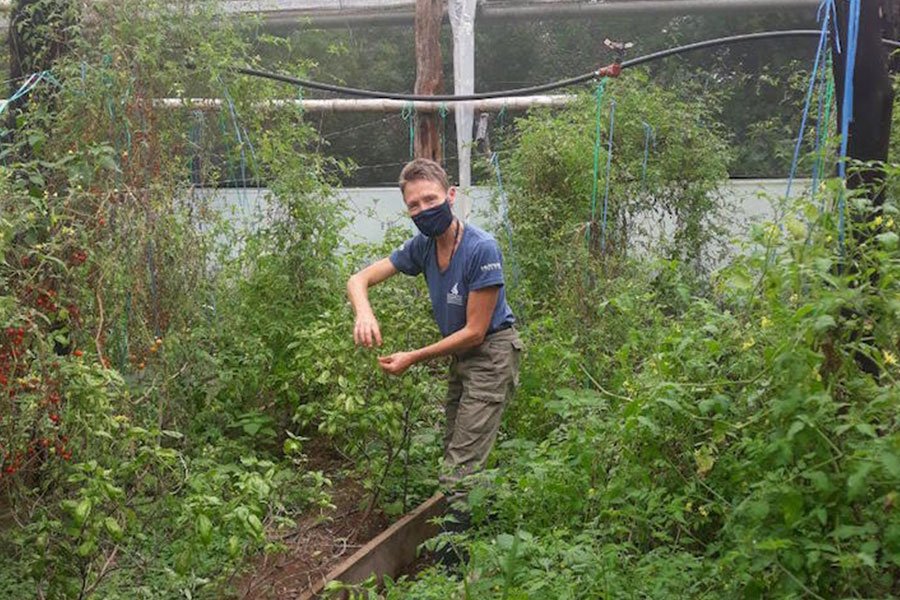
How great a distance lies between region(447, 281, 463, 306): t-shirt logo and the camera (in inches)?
210

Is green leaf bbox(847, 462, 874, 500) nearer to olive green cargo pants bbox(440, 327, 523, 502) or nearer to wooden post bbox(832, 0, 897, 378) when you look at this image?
wooden post bbox(832, 0, 897, 378)

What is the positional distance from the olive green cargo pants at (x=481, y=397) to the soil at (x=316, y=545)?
0.66 metres

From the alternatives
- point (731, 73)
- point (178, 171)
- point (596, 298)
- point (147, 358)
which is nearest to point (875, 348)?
point (147, 358)

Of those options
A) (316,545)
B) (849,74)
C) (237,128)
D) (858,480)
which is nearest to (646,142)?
(237,128)

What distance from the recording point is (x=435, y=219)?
207 inches

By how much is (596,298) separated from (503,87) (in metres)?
12.0

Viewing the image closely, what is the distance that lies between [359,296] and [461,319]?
51 cm

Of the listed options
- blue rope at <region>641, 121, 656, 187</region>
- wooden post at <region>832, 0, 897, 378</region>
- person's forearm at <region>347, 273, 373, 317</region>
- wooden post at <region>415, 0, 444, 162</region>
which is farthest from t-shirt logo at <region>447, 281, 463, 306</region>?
wooden post at <region>415, 0, 444, 162</region>

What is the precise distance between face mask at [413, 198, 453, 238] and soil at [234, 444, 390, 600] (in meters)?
1.38

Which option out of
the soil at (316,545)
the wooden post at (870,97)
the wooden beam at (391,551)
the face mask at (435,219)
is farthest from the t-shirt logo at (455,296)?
the wooden post at (870,97)

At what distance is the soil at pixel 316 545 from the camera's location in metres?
5.00

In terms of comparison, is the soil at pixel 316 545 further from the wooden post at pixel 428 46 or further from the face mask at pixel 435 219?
the wooden post at pixel 428 46

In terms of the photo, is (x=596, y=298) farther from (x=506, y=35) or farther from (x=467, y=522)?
(x=506, y=35)

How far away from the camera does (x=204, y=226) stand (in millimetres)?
6762
